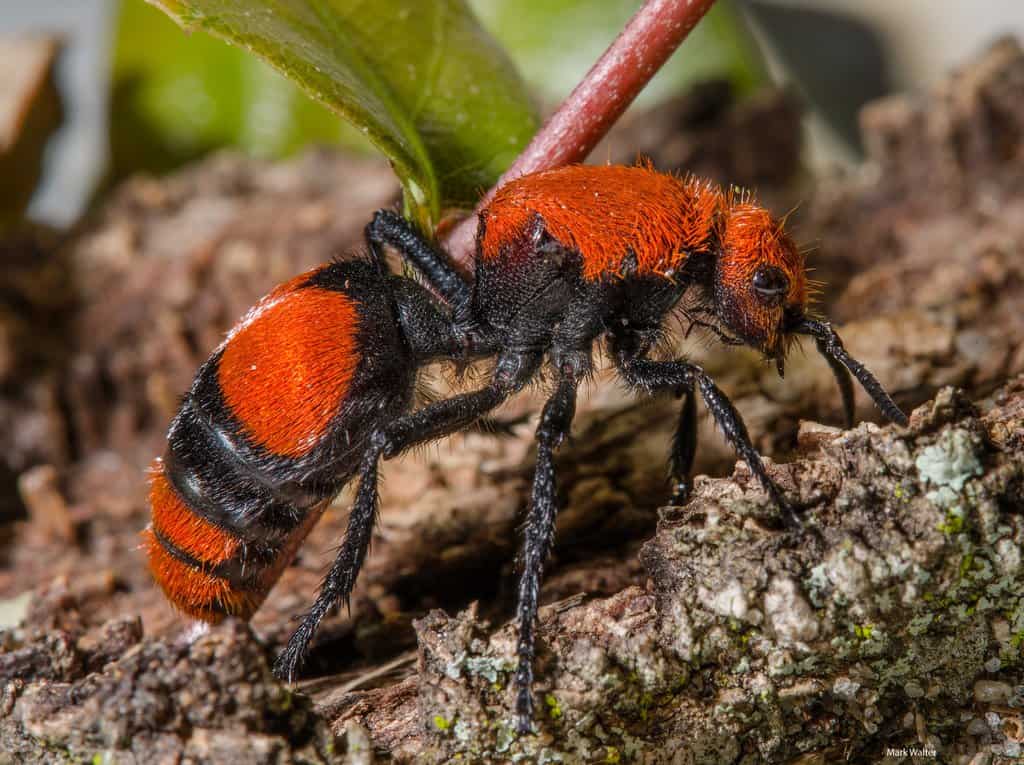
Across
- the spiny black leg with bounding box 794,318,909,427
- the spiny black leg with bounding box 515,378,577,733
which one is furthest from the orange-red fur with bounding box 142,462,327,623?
the spiny black leg with bounding box 794,318,909,427

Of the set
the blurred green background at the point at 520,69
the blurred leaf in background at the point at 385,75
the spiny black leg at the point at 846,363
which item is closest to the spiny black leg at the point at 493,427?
the blurred leaf in background at the point at 385,75

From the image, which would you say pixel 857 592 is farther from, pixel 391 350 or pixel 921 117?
pixel 921 117

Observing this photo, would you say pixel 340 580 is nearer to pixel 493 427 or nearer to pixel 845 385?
pixel 493 427

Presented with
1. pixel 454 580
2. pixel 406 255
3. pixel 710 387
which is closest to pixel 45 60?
pixel 406 255

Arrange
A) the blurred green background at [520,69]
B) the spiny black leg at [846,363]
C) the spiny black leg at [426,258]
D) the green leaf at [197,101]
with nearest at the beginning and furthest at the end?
the spiny black leg at [846,363], the spiny black leg at [426,258], the blurred green background at [520,69], the green leaf at [197,101]

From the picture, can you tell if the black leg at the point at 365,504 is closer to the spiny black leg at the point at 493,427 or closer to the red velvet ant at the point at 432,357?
the red velvet ant at the point at 432,357

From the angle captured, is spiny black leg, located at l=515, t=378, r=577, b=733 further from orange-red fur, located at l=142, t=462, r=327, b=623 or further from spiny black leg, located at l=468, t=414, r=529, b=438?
orange-red fur, located at l=142, t=462, r=327, b=623
